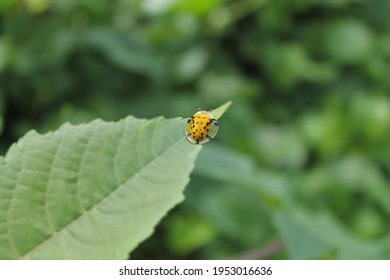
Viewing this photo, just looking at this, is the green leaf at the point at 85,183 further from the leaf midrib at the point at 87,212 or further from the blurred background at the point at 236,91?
the blurred background at the point at 236,91

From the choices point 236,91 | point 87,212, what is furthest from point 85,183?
point 236,91

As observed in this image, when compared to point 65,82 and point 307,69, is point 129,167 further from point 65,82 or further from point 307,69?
point 307,69

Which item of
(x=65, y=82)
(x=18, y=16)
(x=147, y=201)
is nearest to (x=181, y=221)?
(x=65, y=82)

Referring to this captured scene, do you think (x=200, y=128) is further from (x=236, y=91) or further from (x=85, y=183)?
(x=236, y=91)

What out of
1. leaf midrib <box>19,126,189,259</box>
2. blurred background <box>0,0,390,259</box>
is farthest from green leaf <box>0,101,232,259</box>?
blurred background <box>0,0,390,259</box>

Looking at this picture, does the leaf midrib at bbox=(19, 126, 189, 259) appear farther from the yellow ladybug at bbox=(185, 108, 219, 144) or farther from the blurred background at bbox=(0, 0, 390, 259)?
the blurred background at bbox=(0, 0, 390, 259)

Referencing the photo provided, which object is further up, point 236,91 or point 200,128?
point 236,91
